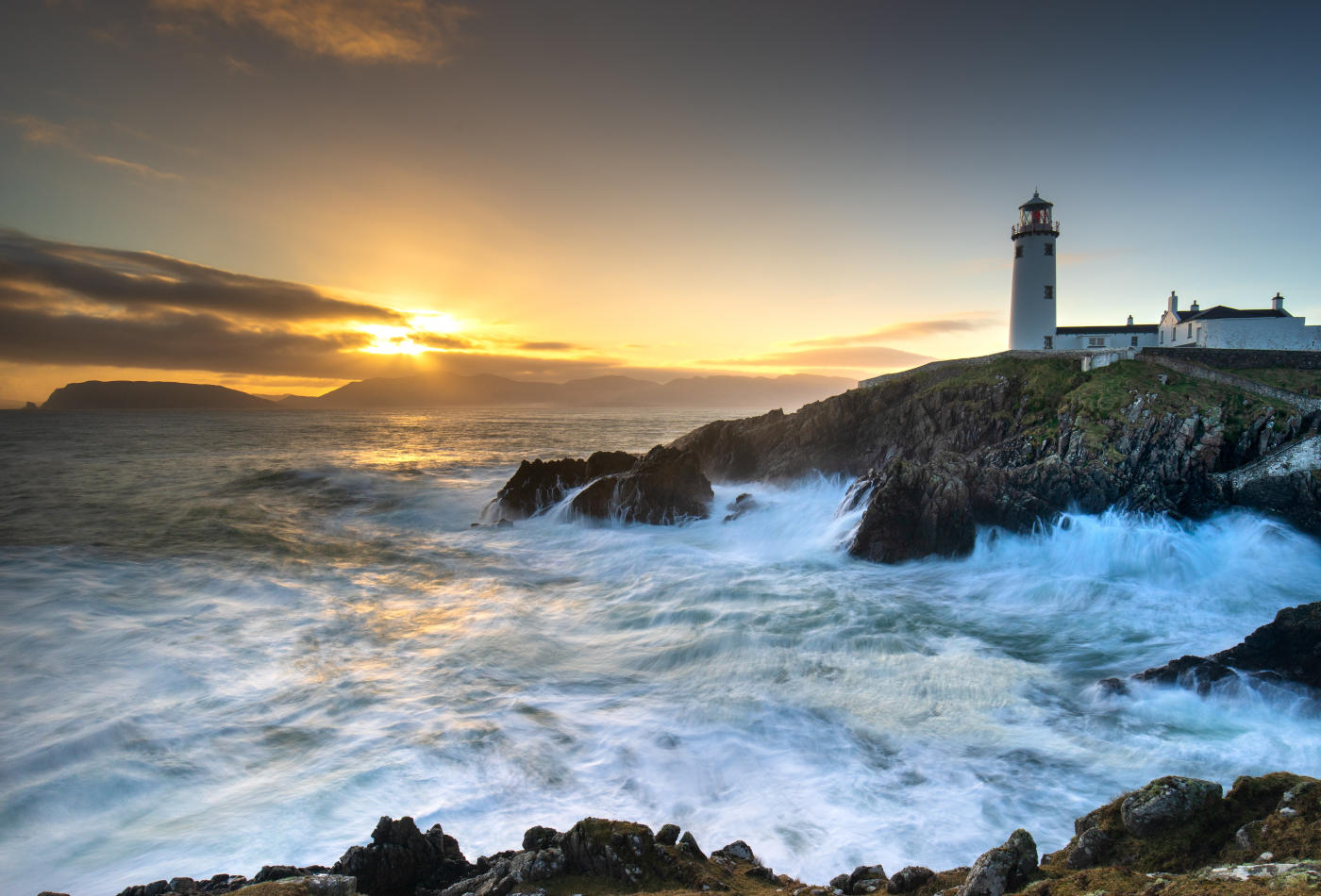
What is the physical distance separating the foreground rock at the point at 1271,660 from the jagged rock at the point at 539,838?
38.3 ft

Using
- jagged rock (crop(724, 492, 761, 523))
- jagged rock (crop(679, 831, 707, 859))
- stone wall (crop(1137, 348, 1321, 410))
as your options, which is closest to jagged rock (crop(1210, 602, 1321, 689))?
jagged rock (crop(679, 831, 707, 859))

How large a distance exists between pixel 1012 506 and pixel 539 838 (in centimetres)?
1979

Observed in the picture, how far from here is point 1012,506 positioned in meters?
21.2

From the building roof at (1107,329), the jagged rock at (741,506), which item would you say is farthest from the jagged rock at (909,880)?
the building roof at (1107,329)

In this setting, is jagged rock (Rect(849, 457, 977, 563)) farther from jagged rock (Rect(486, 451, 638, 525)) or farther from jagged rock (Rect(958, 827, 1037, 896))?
jagged rock (Rect(958, 827, 1037, 896))

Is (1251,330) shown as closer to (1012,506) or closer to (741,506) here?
(1012,506)

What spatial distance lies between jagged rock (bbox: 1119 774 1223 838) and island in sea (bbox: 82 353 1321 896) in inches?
0.8

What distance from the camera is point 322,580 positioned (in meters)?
20.1

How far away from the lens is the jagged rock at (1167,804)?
5191 millimetres

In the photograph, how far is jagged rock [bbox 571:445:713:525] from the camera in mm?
27438

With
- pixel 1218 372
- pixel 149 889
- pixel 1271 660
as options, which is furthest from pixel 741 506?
pixel 149 889

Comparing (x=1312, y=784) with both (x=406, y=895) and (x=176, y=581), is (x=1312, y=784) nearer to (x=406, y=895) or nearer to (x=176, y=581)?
(x=406, y=895)

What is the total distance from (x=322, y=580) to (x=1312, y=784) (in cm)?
2205

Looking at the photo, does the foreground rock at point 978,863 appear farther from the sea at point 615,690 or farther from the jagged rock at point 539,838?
the sea at point 615,690
